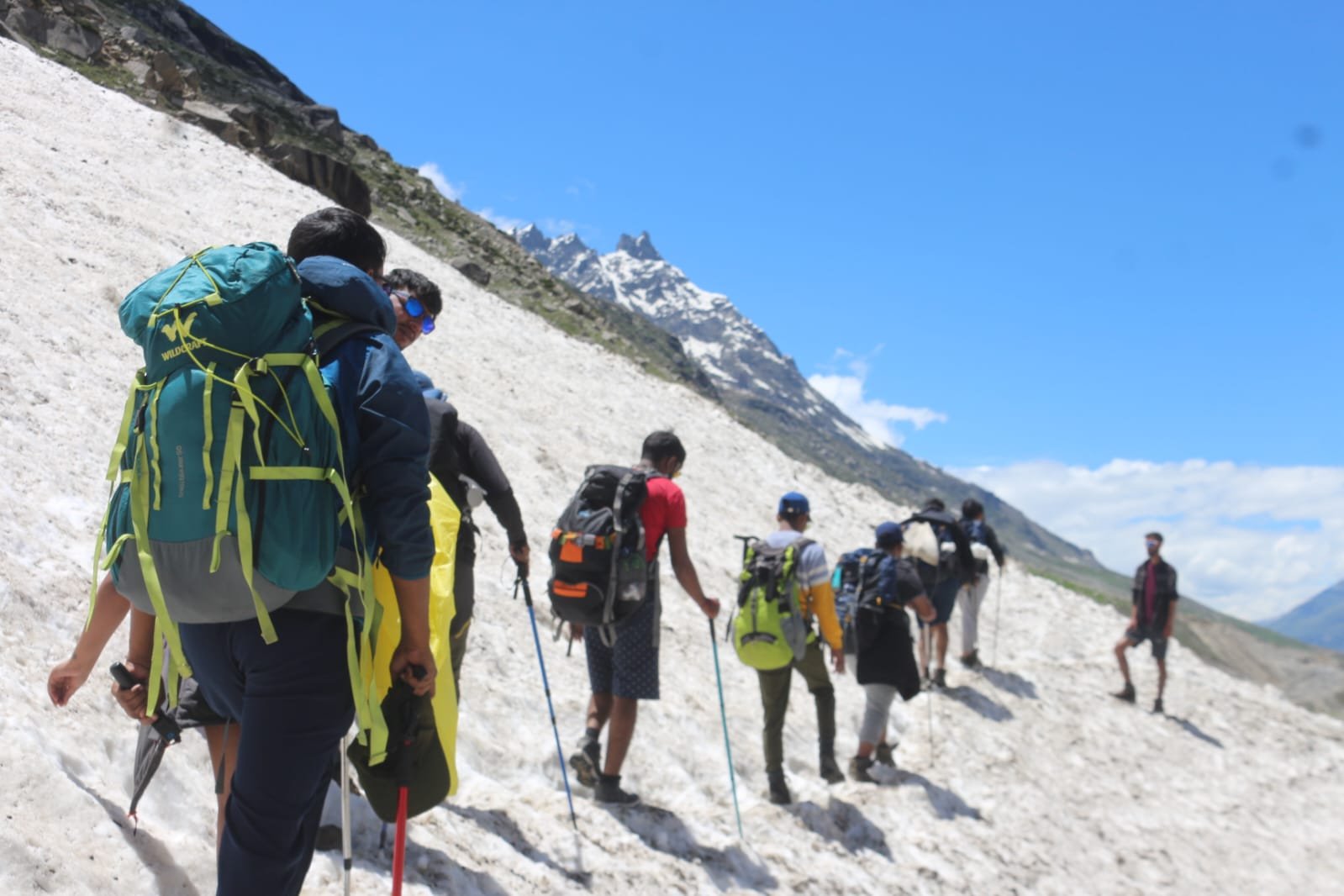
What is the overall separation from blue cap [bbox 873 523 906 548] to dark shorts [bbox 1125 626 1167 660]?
735cm

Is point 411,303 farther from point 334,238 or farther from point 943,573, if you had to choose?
point 943,573

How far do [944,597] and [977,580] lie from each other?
1280 mm

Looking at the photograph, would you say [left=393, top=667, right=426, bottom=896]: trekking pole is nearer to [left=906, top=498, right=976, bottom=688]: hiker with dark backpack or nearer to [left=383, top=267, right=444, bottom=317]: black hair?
[left=383, top=267, right=444, bottom=317]: black hair

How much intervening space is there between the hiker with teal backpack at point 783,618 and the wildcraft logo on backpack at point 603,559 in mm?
1541

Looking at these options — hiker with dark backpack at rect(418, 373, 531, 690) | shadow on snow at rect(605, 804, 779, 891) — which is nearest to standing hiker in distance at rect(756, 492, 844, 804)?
shadow on snow at rect(605, 804, 779, 891)

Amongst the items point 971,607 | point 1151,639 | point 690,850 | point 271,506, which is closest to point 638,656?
point 690,850

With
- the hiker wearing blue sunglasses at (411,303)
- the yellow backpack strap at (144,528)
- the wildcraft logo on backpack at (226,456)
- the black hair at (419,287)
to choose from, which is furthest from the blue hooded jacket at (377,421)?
the black hair at (419,287)

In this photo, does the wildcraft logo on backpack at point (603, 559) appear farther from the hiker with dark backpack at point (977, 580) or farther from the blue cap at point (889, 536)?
the hiker with dark backpack at point (977, 580)

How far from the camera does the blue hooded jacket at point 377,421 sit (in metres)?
3.07

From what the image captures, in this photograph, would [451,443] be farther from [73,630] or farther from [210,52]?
[210,52]

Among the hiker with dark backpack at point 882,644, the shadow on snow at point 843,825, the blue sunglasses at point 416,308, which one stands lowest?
the shadow on snow at point 843,825

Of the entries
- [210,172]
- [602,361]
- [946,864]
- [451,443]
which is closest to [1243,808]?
[946,864]

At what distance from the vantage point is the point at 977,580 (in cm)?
1381

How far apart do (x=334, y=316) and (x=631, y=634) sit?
412cm
